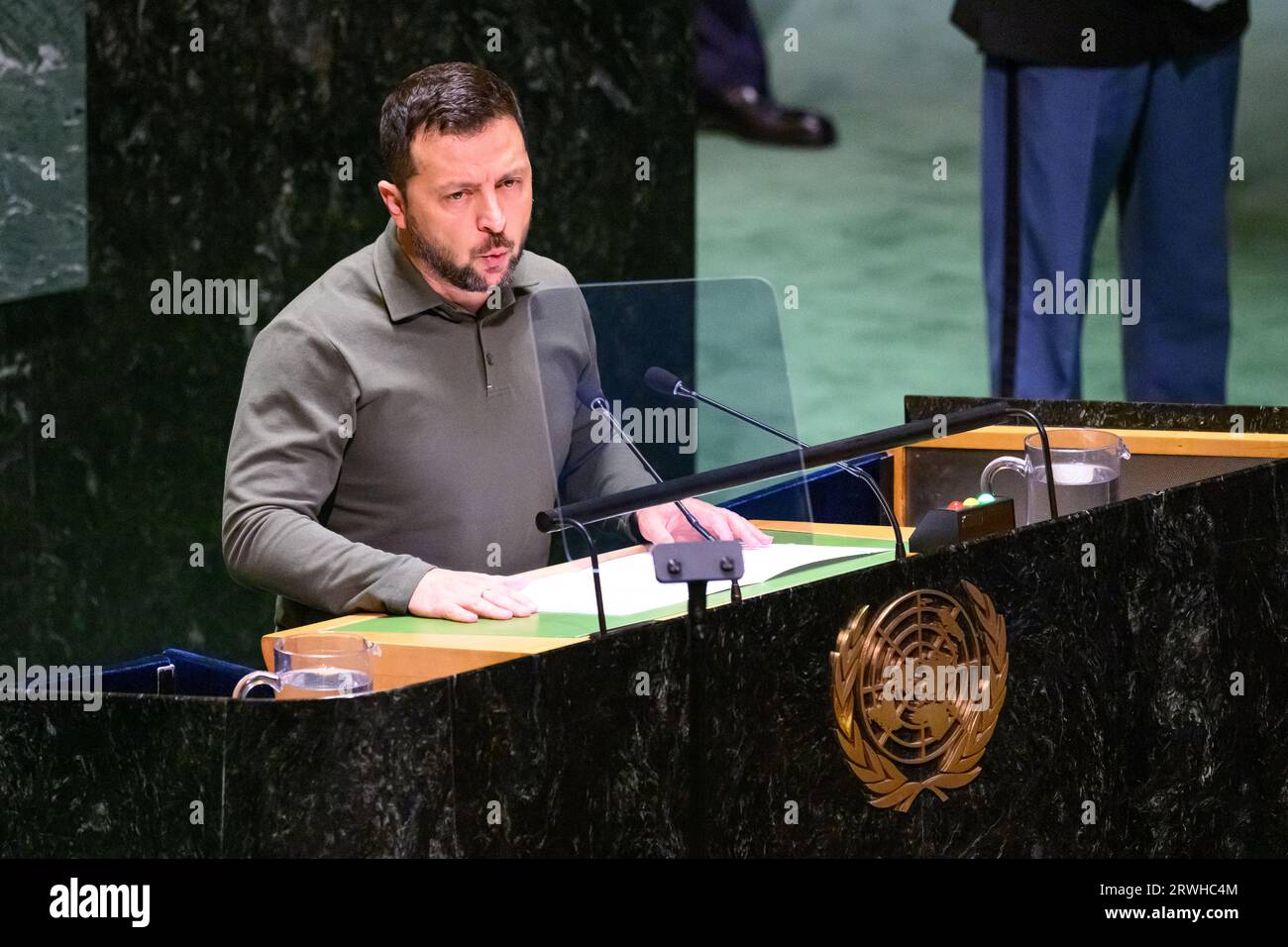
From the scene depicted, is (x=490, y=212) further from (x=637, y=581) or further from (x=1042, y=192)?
(x=1042, y=192)

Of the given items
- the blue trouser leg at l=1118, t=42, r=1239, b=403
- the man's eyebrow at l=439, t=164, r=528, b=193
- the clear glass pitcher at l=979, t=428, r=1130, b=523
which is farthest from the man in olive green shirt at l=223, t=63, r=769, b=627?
the blue trouser leg at l=1118, t=42, r=1239, b=403

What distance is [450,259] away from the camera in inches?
122

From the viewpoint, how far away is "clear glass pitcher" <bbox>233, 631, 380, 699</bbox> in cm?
225

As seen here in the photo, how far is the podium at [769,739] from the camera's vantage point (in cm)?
207

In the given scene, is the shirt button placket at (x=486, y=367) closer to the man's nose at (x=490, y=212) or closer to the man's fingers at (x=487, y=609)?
the man's nose at (x=490, y=212)

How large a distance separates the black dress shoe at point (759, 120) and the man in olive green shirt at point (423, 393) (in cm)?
293

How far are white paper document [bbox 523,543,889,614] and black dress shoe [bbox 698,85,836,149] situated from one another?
3359mm

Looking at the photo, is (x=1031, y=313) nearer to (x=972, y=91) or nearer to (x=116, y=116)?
(x=972, y=91)

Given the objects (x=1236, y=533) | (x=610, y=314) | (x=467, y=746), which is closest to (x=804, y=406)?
(x=1236, y=533)

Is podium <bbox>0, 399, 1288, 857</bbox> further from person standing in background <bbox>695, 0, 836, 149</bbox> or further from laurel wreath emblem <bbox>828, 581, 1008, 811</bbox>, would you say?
person standing in background <bbox>695, 0, 836, 149</bbox>

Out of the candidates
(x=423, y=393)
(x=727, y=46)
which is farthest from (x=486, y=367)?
(x=727, y=46)

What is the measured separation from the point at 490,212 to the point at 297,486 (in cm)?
49

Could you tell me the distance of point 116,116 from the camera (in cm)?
516

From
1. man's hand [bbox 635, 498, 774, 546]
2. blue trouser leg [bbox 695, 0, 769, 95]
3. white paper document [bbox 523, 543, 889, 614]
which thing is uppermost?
blue trouser leg [bbox 695, 0, 769, 95]
